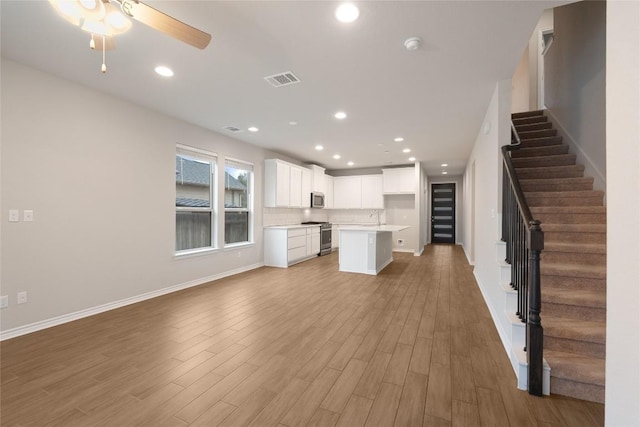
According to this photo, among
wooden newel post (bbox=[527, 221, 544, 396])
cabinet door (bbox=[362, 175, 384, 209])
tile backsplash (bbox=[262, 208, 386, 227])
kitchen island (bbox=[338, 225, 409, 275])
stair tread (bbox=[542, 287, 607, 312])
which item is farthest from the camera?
cabinet door (bbox=[362, 175, 384, 209])

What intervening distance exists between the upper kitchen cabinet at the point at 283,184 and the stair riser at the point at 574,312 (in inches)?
199

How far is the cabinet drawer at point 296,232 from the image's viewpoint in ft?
20.5

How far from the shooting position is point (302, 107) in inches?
152

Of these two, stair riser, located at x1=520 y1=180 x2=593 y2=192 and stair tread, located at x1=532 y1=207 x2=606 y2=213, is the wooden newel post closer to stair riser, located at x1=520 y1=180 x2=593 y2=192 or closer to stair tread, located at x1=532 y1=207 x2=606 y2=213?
stair tread, located at x1=532 y1=207 x2=606 y2=213

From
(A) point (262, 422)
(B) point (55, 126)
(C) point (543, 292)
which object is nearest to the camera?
(A) point (262, 422)

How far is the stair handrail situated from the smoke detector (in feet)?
4.80

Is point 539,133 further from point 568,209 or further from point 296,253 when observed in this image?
point 296,253

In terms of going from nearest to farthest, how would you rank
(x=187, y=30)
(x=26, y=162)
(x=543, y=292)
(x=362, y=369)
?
(x=187, y=30) < (x=362, y=369) < (x=543, y=292) < (x=26, y=162)

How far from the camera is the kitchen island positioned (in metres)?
5.40

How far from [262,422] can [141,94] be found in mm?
3858

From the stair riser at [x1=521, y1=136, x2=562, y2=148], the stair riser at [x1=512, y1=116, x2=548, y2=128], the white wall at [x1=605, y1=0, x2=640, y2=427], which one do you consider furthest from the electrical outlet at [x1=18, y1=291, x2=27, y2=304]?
the stair riser at [x1=512, y1=116, x2=548, y2=128]

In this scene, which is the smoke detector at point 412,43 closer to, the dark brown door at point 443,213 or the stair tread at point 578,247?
the stair tread at point 578,247

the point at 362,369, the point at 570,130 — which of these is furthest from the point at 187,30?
the point at 570,130

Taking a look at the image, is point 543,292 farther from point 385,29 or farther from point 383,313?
point 385,29
